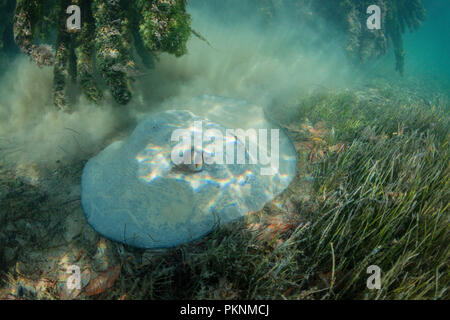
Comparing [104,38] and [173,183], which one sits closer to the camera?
[173,183]

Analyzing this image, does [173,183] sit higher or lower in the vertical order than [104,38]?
lower

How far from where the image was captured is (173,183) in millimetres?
1961

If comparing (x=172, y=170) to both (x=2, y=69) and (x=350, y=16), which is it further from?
(x=350, y=16)

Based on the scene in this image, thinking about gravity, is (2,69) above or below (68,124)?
above

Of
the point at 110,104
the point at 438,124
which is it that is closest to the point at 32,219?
the point at 110,104

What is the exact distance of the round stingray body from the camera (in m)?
1.77

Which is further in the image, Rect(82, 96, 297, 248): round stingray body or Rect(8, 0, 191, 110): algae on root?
Rect(8, 0, 191, 110): algae on root

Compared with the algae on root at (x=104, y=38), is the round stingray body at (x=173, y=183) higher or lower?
lower

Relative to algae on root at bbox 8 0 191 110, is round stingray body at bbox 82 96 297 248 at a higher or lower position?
lower

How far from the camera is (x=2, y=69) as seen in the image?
18.2ft

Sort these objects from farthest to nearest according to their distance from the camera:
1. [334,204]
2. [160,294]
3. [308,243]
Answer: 1. [334,204]
2. [308,243]
3. [160,294]

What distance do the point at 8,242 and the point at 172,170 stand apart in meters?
1.90

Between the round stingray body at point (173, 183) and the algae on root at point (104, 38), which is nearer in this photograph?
the round stingray body at point (173, 183)

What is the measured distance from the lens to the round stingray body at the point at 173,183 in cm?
177
